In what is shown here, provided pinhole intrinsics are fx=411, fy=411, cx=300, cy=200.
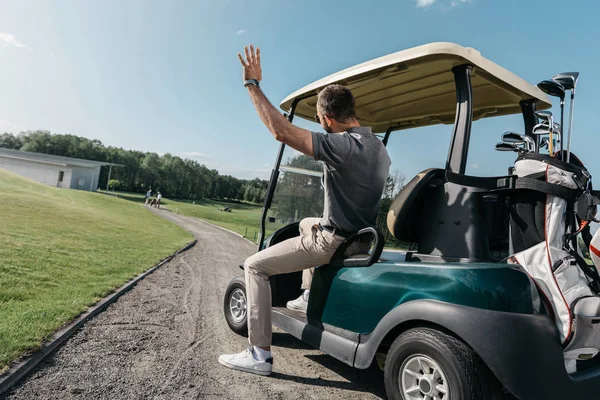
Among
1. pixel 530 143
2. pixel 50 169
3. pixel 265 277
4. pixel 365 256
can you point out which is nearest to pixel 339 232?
pixel 365 256

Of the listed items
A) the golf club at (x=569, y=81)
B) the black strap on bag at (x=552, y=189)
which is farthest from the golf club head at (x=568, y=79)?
the black strap on bag at (x=552, y=189)

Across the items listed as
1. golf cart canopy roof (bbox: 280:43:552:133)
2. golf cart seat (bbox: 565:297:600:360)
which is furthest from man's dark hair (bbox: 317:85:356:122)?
golf cart seat (bbox: 565:297:600:360)

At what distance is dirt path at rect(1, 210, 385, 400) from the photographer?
9.02 feet

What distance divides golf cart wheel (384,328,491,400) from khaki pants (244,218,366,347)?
0.89m

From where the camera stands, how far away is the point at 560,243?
2406mm

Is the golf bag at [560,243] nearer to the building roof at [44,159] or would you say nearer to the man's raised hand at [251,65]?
the man's raised hand at [251,65]

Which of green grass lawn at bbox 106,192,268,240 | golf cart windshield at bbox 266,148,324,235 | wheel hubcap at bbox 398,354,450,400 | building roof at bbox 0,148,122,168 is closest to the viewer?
wheel hubcap at bbox 398,354,450,400

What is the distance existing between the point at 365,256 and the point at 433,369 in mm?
930

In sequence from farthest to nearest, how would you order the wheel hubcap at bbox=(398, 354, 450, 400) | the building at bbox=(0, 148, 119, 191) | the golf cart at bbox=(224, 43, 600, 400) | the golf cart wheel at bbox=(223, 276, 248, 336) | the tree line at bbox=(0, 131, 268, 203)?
the tree line at bbox=(0, 131, 268, 203) → the building at bbox=(0, 148, 119, 191) → the golf cart wheel at bbox=(223, 276, 248, 336) → the wheel hubcap at bbox=(398, 354, 450, 400) → the golf cart at bbox=(224, 43, 600, 400)

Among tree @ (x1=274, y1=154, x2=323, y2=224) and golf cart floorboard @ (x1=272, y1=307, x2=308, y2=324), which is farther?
tree @ (x1=274, y1=154, x2=323, y2=224)

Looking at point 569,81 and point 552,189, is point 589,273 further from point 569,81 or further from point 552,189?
point 569,81

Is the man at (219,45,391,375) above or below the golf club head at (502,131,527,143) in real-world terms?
below

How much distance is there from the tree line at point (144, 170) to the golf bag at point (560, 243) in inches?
3612

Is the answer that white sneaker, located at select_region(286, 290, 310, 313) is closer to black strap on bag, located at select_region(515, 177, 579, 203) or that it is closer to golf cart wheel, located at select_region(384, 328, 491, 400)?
golf cart wheel, located at select_region(384, 328, 491, 400)
